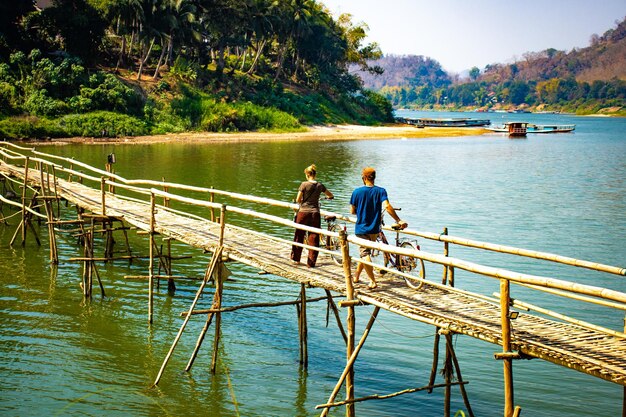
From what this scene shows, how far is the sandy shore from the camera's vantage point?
60031mm

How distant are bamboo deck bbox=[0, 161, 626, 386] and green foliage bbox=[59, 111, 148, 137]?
46134 mm

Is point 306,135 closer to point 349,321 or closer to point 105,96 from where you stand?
point 105,96

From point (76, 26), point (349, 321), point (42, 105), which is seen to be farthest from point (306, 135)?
point (349, 321)

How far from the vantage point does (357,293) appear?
10531 mm

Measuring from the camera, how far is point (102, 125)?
60.2 m

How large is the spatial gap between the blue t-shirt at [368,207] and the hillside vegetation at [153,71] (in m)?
48.0

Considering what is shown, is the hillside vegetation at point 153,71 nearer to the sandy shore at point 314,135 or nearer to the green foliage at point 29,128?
the green foliage at point 29,128

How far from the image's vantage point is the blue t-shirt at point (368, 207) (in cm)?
1130

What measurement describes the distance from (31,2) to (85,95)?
9.81m

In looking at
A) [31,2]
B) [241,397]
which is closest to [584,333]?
[241,397]

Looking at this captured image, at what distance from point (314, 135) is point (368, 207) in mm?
65501

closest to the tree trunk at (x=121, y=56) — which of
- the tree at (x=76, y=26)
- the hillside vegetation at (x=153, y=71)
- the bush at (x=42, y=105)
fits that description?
the hillside vegetation at (x=153, y=71)

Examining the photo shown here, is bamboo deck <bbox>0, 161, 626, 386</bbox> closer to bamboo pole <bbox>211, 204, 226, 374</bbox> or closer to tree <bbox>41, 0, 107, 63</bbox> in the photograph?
bamboo pole <bbox>211, 204, 226, 374</bbox>

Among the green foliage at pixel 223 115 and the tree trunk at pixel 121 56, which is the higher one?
the tree trunk at pixel 121 56
